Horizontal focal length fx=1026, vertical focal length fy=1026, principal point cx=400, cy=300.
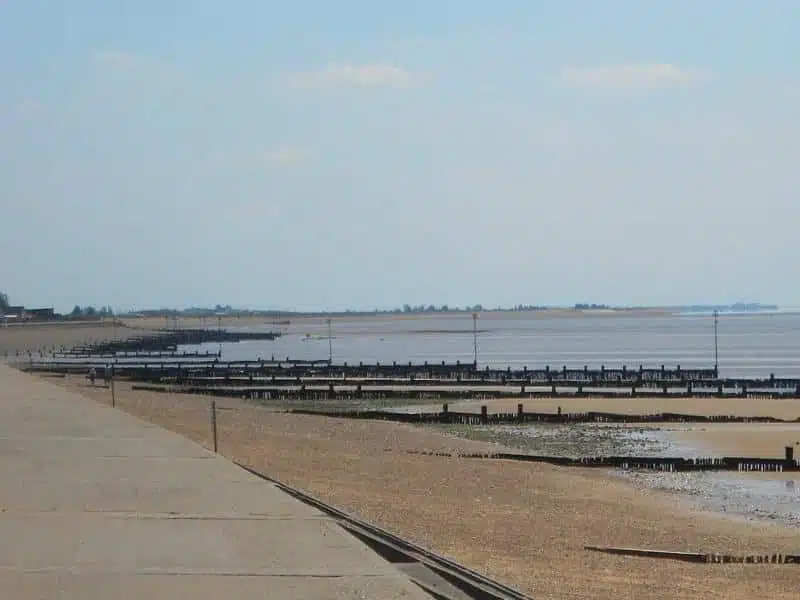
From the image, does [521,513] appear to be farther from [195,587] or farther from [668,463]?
[195,587]

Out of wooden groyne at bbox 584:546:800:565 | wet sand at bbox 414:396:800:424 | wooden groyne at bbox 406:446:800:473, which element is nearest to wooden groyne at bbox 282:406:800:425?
wet sand at bbox 414:396:800:424

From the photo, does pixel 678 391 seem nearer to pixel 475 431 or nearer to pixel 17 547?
pixel 475 431

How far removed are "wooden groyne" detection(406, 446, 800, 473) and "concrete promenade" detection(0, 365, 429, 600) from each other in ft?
44.3

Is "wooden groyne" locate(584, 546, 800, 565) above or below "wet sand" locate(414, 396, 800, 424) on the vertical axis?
above

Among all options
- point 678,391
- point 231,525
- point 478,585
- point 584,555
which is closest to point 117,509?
point 231,525

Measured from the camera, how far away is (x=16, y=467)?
48.1ft

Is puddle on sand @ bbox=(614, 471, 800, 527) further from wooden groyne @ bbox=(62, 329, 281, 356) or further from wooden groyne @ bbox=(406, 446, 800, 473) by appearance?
wooden groyne @ bbox=(62, 329, 281, 356)

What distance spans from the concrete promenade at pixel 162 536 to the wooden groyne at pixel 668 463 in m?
13.5

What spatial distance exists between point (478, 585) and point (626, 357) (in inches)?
3681

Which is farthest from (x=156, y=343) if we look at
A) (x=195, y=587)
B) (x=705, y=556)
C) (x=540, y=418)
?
(x=195, y=587)

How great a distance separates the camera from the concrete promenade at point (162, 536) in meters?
8.27

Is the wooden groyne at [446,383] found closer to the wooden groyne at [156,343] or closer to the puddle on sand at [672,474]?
the puddle on sand at [672,474]

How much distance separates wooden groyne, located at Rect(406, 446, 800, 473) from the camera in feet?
90.0

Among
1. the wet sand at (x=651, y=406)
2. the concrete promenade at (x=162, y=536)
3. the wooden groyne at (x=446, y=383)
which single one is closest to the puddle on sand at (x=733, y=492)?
the concrete promenade at (x=162, y=536)
